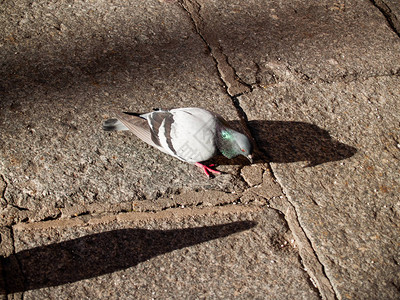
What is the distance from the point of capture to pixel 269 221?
2.64 m

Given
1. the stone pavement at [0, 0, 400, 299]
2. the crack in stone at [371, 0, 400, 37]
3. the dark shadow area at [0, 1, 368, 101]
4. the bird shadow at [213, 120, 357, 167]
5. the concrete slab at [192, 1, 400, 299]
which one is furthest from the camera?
the crack in stone at [371, 0, 400, 37]

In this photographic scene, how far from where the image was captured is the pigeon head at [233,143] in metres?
2.84

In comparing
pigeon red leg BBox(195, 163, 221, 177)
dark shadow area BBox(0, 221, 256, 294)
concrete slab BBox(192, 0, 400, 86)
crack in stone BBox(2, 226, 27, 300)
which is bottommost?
crack in stone BBox(2, 226, 27, 300)

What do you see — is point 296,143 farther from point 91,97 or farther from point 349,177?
point 91,97

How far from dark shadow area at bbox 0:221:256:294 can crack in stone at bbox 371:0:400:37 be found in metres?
2.65

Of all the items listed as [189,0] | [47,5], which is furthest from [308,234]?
[47,5]

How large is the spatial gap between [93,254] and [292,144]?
4.99ft

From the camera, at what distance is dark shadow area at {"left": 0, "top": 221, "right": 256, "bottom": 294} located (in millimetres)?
2242

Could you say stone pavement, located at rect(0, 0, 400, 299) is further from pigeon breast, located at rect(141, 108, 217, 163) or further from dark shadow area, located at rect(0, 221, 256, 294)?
pigeon breast, located at rect(141, 108, 217, 163)

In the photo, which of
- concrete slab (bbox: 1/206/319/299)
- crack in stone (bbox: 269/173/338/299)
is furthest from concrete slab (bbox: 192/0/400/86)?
concrete slab (bbox: 1/206/319/299)

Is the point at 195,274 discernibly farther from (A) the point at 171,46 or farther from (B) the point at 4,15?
(B) the point at 4,15

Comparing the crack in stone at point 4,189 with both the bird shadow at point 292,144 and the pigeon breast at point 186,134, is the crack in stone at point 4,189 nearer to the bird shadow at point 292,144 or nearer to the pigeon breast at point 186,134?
the pigeon breast at point 186,134

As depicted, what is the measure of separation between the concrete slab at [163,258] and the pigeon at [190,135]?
380mm

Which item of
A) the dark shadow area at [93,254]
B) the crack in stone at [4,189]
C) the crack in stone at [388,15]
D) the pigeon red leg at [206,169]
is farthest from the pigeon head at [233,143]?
the crack in stone at [388,15]
